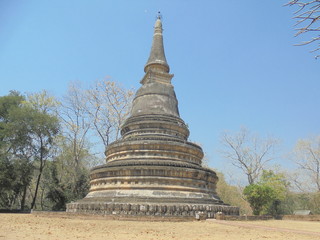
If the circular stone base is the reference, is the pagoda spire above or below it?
above

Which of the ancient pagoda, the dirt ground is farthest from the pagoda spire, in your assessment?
the dirt ground

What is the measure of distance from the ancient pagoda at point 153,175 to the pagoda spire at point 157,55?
14.1 feet

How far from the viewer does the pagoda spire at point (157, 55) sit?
31.8 meters

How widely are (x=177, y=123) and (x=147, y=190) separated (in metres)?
8.99

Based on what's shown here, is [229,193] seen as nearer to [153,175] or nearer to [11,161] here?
[153,175]

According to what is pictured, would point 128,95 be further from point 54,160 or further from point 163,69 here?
point 54,160

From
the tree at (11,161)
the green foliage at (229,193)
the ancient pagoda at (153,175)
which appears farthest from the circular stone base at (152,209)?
the green foliage at (229,193)

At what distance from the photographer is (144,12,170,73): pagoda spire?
→ 104ft

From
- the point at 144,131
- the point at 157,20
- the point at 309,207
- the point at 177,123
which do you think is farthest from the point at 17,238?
Answer: the point at 309,207

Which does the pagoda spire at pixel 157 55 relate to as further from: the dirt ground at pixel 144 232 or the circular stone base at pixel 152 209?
the dirt ground at pixel 144 232

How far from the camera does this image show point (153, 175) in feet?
68.5

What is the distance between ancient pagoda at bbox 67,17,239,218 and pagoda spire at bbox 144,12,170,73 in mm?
4305

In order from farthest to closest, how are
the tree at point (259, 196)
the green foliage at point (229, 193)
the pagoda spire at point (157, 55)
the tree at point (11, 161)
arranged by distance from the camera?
the green foliage at point (229, 193)
the pagoda spire at point (157, 55)
the tree at point (11, 161)
the tree at point (259, 196)

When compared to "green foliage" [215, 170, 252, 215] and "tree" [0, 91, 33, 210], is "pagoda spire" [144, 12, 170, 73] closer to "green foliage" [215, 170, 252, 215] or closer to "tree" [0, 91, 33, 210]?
"tree" [0, 91, 33, 210]
